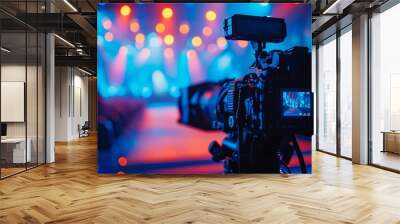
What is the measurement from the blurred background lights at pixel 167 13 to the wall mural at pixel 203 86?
0.06 feet

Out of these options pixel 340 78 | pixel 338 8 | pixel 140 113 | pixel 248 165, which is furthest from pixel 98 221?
pixel 340 78

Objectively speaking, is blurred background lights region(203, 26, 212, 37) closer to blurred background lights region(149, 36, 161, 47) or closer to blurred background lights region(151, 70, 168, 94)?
blurred background lights region(149, 36, 161, 47)

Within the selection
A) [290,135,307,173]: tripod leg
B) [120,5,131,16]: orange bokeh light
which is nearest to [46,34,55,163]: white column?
[120,5,131,16]: orange bokeh light

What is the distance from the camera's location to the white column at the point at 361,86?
318 inches

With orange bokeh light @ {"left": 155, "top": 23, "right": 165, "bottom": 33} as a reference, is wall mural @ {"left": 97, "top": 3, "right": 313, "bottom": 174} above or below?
below

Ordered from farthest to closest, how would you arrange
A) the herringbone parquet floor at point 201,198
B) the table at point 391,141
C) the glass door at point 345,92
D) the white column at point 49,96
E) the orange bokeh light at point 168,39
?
the glass door at point 345,92 → the white column at point 49,96 → the table at point 391,141 → the orange bokeh light at point 168,39 → the herringbone parquet floor at point 201,198

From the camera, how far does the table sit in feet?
25.1

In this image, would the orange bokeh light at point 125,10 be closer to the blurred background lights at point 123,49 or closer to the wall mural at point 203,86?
the wall mural at point 203,86

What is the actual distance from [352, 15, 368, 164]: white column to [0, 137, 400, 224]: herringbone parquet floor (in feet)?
3.40

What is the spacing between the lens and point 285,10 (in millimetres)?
6707

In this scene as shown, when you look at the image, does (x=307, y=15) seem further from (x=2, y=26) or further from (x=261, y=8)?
(x=2, y=26)

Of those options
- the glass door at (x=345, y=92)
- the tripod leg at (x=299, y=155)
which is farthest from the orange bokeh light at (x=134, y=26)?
the glass door at (x=345, y=92)

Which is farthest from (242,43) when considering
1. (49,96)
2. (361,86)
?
(49,96)

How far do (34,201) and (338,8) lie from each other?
6.02 m
